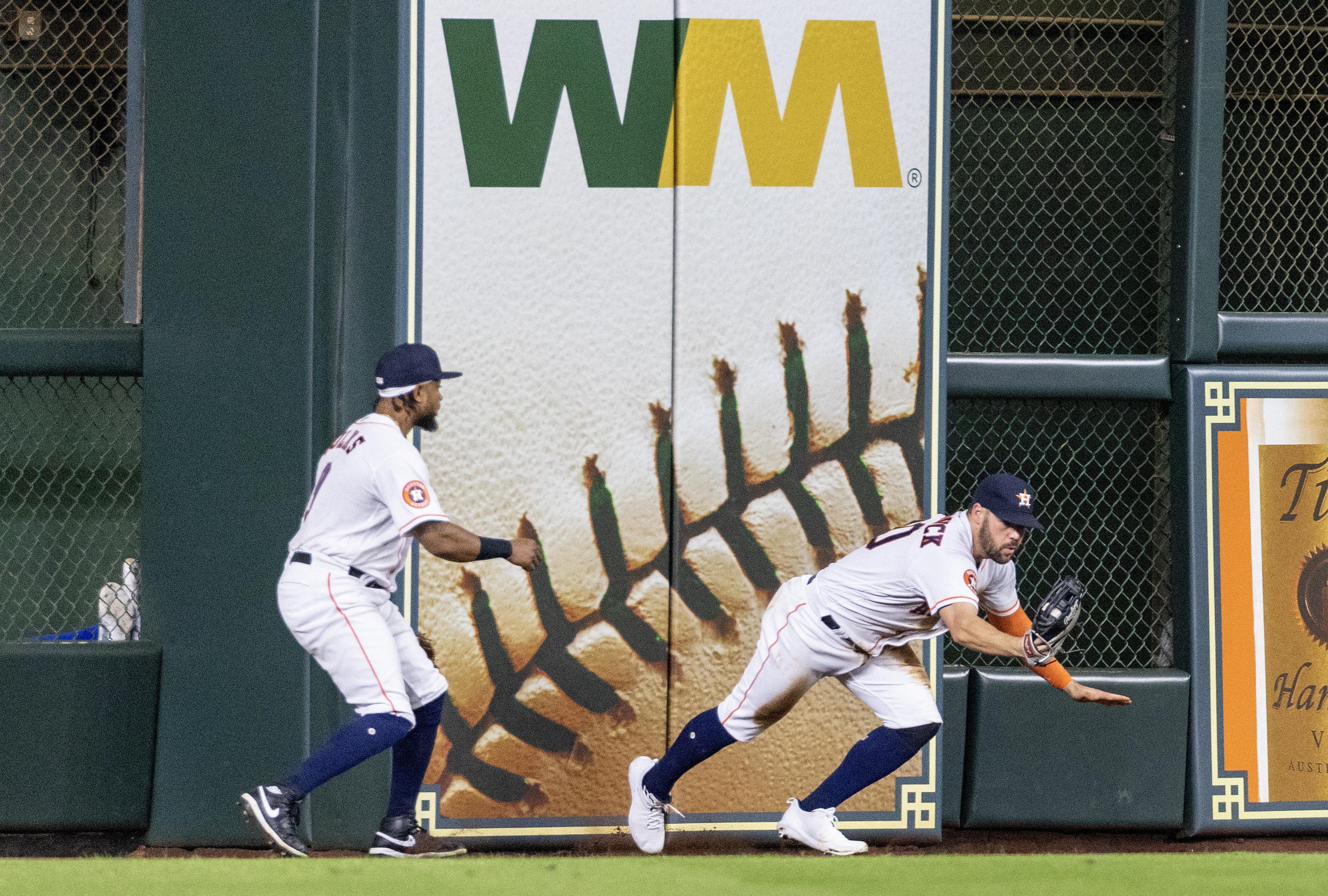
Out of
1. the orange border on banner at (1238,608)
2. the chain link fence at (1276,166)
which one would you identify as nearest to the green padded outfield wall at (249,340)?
the orange border on banner at (1238,608)

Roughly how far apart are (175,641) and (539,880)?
7.24ft

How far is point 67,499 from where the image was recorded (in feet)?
18.2

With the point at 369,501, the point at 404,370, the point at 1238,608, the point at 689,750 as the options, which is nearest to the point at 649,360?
the point at 404,370

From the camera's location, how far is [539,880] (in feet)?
11.2

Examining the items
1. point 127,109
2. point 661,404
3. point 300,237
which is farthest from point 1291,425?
point 127,109

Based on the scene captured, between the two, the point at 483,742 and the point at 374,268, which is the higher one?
the point at 374,268

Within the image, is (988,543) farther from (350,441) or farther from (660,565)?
(350,441)

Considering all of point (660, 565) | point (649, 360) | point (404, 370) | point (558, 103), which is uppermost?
point (558, 103)

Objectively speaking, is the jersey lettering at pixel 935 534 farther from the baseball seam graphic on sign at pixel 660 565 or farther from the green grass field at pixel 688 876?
the green grass field at pixel 688 876

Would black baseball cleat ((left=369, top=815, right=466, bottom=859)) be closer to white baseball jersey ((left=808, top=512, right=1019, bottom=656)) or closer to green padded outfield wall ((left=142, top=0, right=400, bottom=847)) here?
green padded outfield wall ((left=142, top=0, right=400, bottom=847))

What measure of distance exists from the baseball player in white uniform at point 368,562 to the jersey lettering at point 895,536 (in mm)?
1287

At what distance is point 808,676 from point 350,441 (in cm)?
191

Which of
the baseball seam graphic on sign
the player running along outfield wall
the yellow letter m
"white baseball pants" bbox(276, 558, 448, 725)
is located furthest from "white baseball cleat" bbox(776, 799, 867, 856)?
the yellow letter m

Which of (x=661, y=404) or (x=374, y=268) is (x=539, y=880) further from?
(x=374, y=268)
